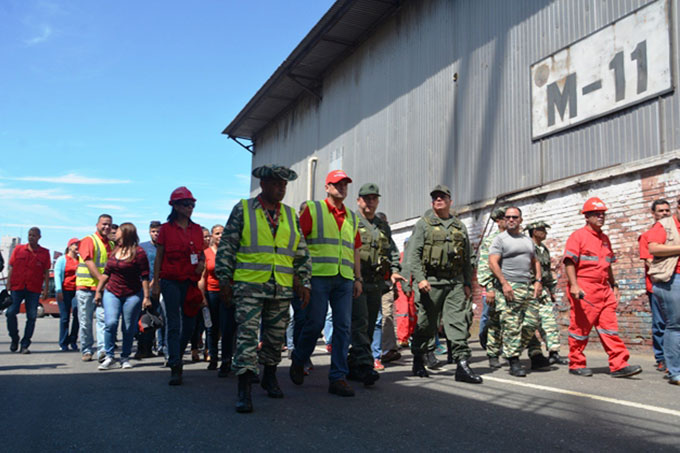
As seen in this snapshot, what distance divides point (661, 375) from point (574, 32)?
781cm

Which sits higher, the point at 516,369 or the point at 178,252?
the point at 178,252

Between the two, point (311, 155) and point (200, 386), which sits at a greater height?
point (311, 155)

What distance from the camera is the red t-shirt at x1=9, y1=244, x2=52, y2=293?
9.91 meters

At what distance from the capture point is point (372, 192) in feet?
21.4

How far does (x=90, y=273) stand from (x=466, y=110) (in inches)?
418

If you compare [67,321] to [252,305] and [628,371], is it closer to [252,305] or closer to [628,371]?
[252,305]

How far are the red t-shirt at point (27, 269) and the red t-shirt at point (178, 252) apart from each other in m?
5.10

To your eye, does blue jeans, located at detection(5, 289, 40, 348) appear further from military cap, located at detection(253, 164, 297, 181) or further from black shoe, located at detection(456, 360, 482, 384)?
black shoe, located at detection(456, 360, 482, 384)

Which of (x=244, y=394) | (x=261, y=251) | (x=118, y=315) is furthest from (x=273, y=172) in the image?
(x=118, y=315)

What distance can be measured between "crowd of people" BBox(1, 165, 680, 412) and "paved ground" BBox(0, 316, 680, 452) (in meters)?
0.35

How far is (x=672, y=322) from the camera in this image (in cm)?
623

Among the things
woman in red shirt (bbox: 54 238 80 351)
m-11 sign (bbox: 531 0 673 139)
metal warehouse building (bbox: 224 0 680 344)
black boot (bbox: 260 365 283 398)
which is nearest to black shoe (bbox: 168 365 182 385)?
black boot (bbox: 260 365 283 398)

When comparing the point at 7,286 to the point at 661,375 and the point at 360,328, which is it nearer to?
the point at 360,328

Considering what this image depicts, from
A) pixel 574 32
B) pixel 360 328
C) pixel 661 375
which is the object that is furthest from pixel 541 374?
pixel 574 32
